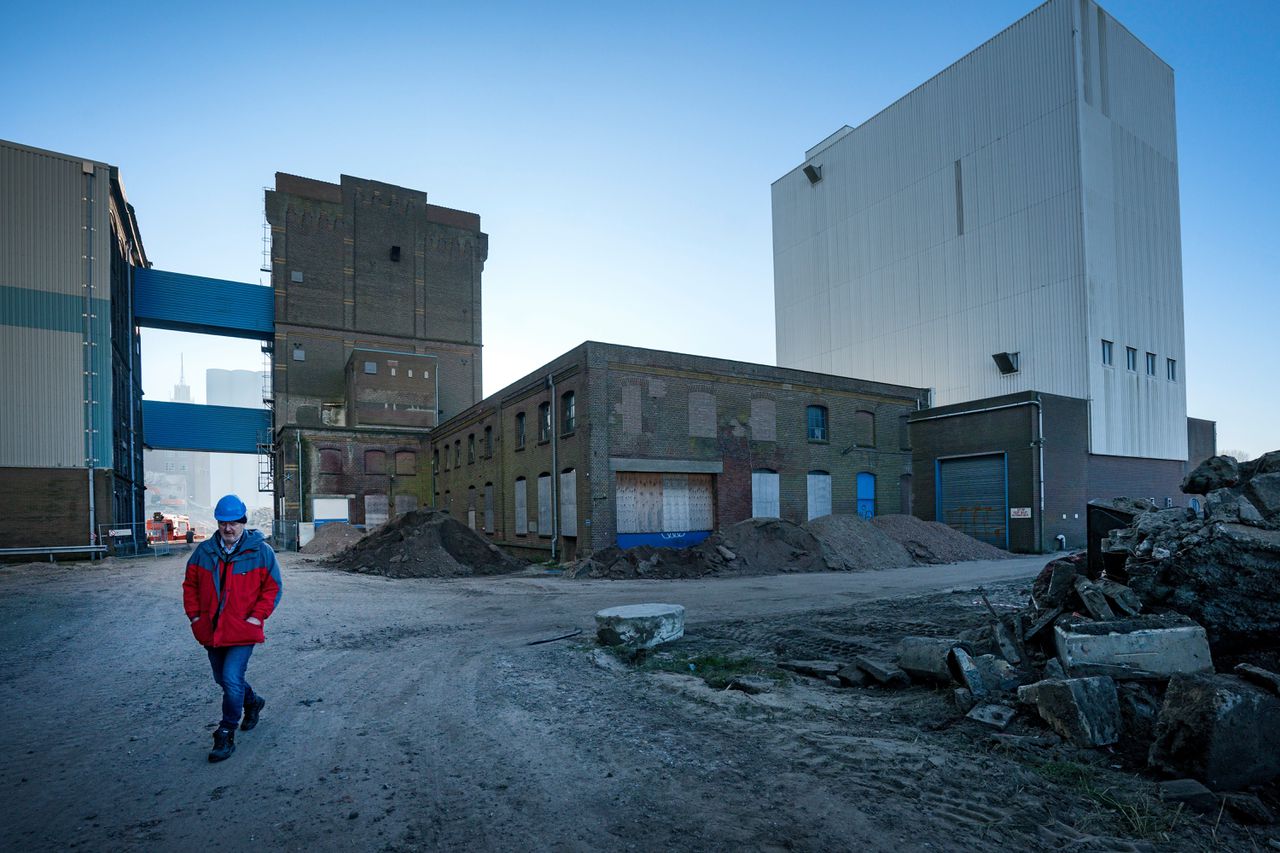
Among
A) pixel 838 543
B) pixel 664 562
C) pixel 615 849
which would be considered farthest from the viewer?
pixel 838 543

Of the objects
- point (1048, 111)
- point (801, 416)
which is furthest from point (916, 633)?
Result: point (1048, 111)

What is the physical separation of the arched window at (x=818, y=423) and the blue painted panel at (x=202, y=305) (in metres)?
34.9

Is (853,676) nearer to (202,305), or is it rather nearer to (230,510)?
(230,510)

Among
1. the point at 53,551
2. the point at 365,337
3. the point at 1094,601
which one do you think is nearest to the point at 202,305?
the point at 365,337

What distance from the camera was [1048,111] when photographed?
28.6m

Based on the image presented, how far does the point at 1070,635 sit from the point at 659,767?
→ 3389mm

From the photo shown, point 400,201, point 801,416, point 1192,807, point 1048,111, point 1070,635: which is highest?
point 400,201

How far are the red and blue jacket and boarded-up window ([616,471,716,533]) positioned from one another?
56.3 feet

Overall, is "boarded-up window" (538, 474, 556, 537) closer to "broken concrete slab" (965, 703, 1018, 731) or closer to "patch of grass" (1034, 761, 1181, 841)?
"broken concrete slab" (965, 703, 1018, 731)

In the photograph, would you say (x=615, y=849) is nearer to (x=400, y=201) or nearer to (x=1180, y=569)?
(x=1180, y=569)

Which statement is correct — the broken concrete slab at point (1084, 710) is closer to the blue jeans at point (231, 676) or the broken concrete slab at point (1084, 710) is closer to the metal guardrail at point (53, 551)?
the blue jeans at point (231, 676)

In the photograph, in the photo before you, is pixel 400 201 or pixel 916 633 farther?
pixel 400 201

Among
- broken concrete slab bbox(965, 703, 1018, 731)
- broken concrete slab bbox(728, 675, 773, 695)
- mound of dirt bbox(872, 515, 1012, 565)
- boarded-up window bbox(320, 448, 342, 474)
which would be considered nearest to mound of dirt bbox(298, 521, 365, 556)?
boarded-up window bbox(320, 448, 342, 474)

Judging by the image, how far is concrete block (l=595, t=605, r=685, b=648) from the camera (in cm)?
834
